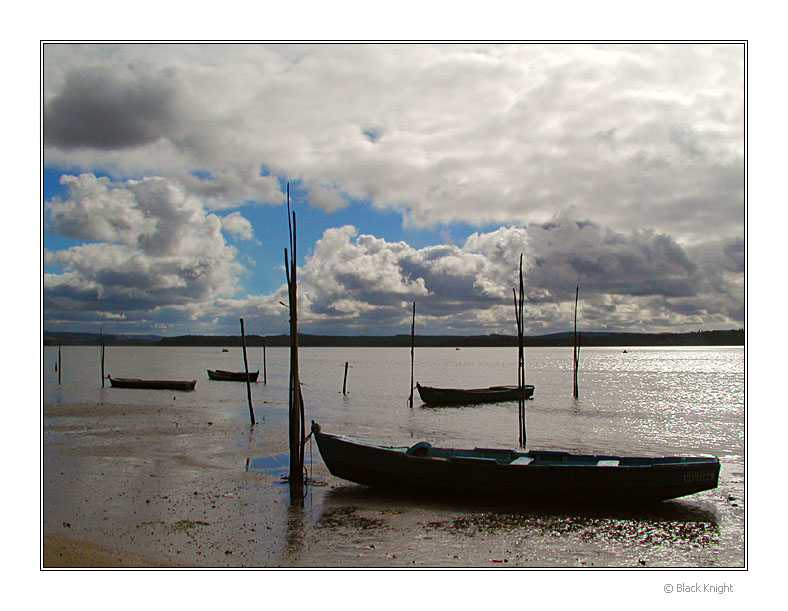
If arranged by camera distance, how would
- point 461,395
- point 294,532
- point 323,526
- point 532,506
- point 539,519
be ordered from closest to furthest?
point 294,532, point 323,526, point 539,519, point 532,506, point 461,395

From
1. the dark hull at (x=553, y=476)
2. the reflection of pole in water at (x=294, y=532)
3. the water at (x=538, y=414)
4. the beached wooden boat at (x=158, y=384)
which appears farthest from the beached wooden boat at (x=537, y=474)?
the beached wooden boat at (x=158, y=384)

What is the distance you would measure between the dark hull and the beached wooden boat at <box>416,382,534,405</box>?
27875mm

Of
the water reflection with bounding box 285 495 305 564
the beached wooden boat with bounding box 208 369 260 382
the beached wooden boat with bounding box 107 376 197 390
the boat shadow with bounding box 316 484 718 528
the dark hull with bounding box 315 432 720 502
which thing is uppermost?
the dark hull with bounding box 315 432 720 502

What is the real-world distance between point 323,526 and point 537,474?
218 inches

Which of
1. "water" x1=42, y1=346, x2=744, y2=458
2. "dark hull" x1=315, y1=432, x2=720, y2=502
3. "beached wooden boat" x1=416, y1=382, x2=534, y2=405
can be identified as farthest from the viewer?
"beached wooden boat" x1=416, y1=382, x2=534, y2=405

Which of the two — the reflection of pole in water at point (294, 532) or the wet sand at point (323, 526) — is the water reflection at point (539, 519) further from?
the reflection of pole in water at point (294, 532)

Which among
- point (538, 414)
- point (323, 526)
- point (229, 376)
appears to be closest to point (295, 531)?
point (323, 526)

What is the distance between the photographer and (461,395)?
148ft

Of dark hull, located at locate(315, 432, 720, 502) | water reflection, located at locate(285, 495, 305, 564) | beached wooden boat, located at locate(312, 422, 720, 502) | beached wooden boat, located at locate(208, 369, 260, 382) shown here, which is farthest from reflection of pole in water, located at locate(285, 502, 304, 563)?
beached wooden boat, located at locate(208, 369, 260, 382)

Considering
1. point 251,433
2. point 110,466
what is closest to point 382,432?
point 251,433

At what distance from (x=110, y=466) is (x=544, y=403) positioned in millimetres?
35878

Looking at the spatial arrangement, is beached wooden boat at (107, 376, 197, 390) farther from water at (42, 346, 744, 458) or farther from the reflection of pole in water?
the reflection of pole in water

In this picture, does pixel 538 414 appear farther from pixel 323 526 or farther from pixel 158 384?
pixel 158 384

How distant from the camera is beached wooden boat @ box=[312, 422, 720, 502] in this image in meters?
15.0
